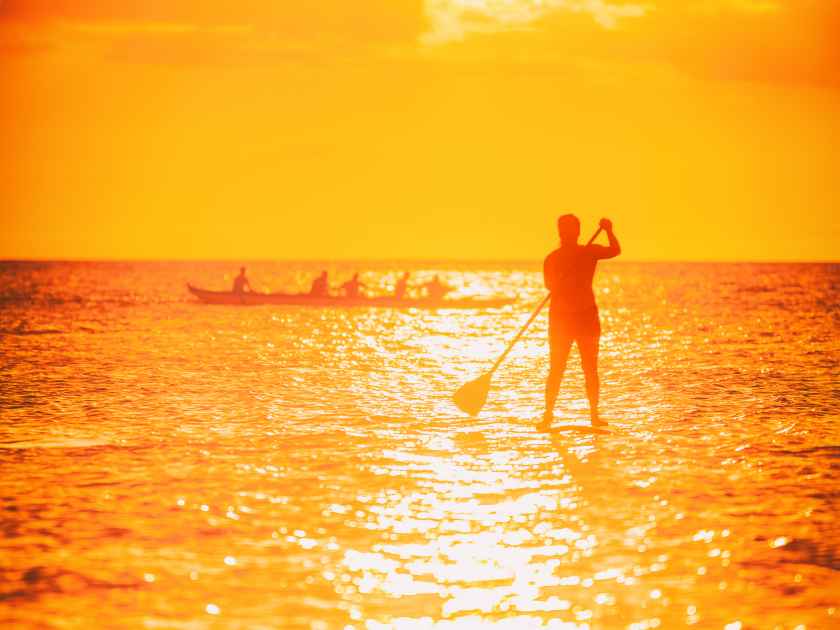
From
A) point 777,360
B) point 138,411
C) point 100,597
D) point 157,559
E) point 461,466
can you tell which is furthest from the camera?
point 777,360

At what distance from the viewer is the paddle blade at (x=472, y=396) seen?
12852 mm

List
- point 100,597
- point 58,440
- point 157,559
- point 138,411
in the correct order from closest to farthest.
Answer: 1. point 100,597
2. point 157,559
3. point 58,440
4. point 138,411

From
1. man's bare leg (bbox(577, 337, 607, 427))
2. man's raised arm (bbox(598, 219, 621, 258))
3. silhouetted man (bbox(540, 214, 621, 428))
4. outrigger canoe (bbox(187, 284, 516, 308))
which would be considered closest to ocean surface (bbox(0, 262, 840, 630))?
man's bare leg (bbox(577, 337, 607, 427))

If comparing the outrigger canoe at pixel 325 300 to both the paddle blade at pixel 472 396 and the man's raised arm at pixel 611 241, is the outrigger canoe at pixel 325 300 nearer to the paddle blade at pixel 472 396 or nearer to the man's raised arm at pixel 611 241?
the paddle blade at pixel 472 396

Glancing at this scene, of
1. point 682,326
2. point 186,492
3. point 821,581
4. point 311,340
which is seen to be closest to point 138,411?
point 186,492

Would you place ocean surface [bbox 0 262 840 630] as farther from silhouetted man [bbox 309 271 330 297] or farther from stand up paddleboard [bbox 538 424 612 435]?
silhouetted man [bbox 309 271 330 297]

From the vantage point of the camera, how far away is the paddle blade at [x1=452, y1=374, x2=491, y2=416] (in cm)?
1285

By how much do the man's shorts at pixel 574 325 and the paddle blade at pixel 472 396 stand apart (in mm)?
1827

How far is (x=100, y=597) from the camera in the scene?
5.59m

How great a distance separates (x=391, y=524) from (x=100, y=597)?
2195 mm

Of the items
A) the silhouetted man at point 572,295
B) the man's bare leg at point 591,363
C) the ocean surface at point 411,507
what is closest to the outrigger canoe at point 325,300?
the ocean surface at point 411,507

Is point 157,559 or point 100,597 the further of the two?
point 157,559

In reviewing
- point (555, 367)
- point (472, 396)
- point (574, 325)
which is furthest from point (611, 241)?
point (472, 396)

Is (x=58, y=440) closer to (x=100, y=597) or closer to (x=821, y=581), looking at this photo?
(x=100, y=597)
